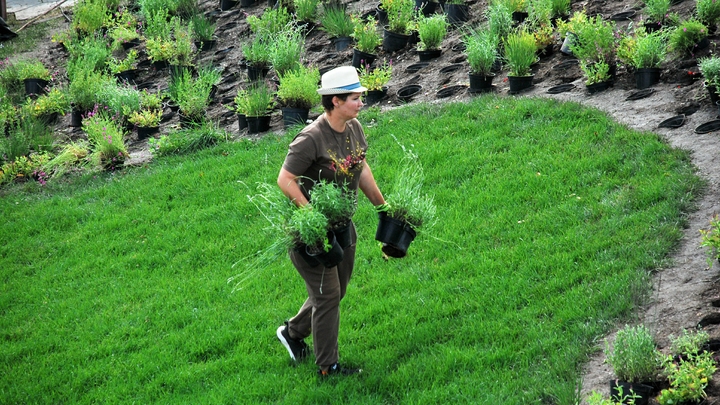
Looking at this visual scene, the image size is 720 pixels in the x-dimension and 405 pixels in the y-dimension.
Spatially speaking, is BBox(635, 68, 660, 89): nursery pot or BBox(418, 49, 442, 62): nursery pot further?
BBox(418, 49, 442, 62): nursery pot

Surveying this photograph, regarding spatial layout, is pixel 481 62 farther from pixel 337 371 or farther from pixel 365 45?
→ pixel 337 371

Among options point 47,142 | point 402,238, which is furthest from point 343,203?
point 47,142

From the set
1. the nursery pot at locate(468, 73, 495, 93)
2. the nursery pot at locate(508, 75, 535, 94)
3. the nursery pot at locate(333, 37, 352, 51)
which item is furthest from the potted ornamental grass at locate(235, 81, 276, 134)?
the nursery pot at locate(508, 75, 535, 94)

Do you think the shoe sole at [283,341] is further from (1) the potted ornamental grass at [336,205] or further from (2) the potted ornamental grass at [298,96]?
(2) the potted ornamental grass at [298,96]

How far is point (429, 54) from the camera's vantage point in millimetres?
10266

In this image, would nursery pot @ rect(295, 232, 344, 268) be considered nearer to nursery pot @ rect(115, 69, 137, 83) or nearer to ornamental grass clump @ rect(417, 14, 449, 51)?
ornamental grass clump @ rect(417, 14, 449, 51)

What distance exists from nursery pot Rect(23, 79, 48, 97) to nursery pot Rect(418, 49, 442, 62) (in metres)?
6.81

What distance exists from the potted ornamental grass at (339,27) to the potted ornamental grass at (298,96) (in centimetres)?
189

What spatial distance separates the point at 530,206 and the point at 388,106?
134 inches

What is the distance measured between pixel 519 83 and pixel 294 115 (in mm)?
2810

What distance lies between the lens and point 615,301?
492cm

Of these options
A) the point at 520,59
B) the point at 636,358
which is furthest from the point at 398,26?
the point at 636,358

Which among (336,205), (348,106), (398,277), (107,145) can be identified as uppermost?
(348,106)

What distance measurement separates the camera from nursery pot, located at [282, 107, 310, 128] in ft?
31.2
